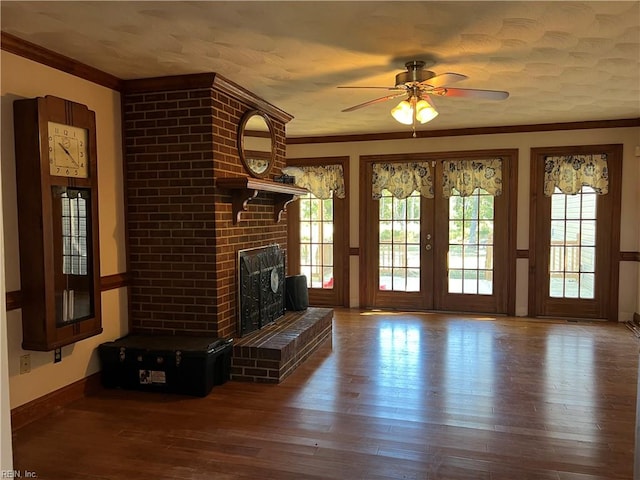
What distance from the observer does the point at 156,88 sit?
385 centimetres

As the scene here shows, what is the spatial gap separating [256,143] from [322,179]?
233 centimetres

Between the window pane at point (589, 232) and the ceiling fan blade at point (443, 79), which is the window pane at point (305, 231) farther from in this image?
the ceiling fan blade at point (443, 79)

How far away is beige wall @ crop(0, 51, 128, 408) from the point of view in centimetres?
292

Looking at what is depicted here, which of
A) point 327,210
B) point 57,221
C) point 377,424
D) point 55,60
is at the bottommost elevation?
point 377,424

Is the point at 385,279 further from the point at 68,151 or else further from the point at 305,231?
the point at 68,151

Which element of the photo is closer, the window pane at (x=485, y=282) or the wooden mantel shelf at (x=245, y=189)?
the wooden mantel shelf at (x=245, y=189)

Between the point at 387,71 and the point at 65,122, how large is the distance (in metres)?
2.24

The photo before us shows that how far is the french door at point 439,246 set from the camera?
20.2ft

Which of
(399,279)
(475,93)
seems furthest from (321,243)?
(475,93)

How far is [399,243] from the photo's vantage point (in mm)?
6547

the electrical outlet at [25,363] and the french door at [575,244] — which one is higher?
the french door at [575,244]

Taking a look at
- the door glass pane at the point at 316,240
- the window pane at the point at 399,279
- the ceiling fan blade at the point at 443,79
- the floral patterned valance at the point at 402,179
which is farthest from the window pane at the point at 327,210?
the ceiling fan blade at the point at 443,79

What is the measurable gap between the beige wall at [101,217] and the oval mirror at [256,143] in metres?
1.02

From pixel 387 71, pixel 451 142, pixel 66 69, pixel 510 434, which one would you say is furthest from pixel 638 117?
pixel 66 69
